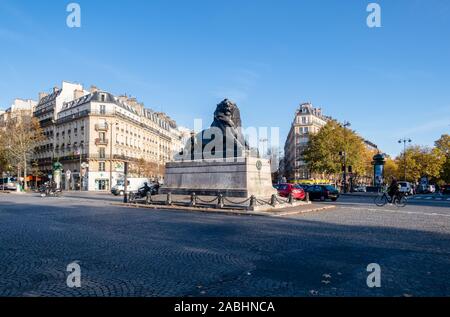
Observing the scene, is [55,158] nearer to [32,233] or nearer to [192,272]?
[32,233]

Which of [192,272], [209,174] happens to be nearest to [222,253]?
[192,272]

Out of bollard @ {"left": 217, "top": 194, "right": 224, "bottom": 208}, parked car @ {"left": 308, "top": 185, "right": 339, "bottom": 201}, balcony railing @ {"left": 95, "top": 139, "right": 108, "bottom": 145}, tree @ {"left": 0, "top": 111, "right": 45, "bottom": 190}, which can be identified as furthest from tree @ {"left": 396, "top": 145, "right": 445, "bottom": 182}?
tree @ {"left": 0, "top": 111, "right": 45, "bottom": 190}

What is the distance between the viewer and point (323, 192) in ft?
95.5

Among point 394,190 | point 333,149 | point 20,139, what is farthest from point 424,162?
point 20,139

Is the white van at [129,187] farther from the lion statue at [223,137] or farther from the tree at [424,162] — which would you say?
the tree at [424,162]

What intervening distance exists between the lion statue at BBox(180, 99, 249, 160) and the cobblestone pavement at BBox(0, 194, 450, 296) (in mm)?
9417

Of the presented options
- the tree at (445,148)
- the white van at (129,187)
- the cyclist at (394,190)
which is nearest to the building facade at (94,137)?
the white van at (129,187)

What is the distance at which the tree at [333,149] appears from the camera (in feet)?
194

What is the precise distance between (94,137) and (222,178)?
163 ft

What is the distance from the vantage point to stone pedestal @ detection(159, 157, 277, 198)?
63.2 feet

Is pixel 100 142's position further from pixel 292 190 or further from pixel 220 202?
pixel 220 202

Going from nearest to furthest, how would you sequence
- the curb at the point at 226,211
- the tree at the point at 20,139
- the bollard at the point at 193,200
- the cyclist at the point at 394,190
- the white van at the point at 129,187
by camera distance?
the curb at the point at 226,211 → the bollard at the point at 193,200 → the cyclist at the point at 394,190 → the white van at the point at 129,187 → the tree at the point at 20,139

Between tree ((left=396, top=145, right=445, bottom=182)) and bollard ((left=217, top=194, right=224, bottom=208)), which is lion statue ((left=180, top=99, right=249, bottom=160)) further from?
tree ((left=396, top=145, right=445, bottom=182))

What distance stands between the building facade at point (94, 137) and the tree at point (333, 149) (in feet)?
102
